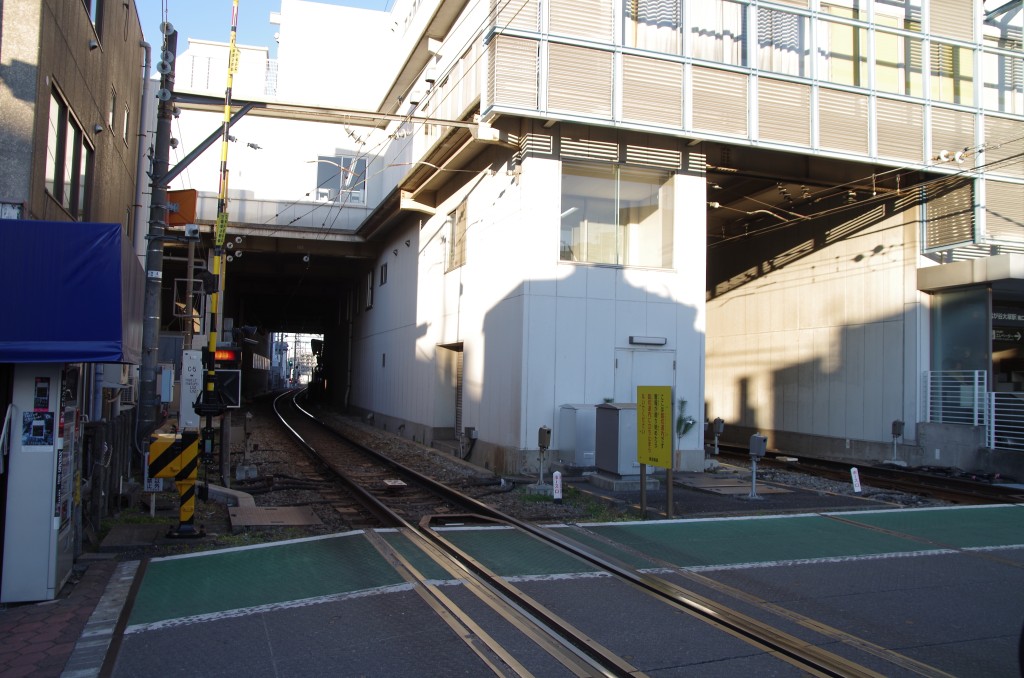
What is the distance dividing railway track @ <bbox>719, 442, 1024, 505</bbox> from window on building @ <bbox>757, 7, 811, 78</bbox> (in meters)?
9.06

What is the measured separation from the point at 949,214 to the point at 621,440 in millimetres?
10828

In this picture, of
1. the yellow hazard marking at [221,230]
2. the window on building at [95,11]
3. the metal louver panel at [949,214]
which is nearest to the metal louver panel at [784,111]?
the metal louver panel at [949,214]

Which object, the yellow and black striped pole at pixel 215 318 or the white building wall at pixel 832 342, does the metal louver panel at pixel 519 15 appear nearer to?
the yellow and black striped pole at pixel 215 318

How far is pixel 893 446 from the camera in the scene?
1908cm

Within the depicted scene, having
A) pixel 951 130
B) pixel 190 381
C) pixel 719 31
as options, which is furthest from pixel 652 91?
pixel 190 381

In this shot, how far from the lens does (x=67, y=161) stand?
11.5 m

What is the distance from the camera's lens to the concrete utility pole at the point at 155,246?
11.1 m

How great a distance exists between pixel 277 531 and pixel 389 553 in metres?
2.02

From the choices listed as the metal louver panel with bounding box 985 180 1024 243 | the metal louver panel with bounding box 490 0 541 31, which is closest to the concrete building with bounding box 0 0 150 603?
the metal louver panel with bounding box 490 0 541 31

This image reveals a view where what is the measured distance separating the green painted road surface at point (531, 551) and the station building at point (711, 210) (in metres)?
5.99

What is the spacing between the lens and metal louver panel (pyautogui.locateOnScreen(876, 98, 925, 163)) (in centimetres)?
1747

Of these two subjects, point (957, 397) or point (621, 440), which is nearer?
point (621, 440)

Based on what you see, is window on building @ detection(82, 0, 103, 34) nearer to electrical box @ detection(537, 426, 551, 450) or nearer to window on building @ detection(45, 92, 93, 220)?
window on building @ detection(45, 92, 93, 220)

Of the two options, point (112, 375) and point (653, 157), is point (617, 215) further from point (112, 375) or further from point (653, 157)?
point (112, 375)
